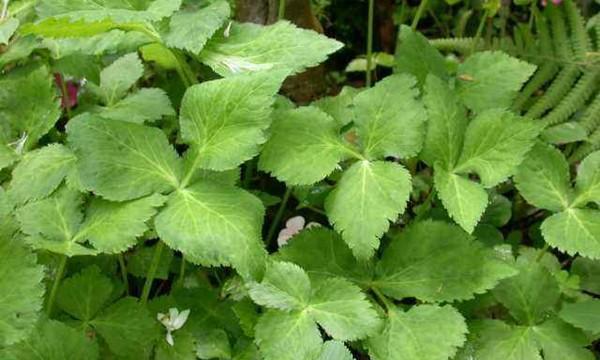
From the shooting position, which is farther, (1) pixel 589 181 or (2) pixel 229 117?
(1) pixel 589 181

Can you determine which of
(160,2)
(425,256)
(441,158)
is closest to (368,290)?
(425,256)

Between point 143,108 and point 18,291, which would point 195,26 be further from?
point 18,291

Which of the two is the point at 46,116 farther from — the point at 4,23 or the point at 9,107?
the point at 4,23

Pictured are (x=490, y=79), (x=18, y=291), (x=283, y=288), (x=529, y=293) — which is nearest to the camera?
(x=18, y=291)

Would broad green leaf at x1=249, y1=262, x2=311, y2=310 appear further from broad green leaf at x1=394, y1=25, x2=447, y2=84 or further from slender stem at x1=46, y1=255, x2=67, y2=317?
broad green leaf at x1=394, y1=25, x2=447, y2=84

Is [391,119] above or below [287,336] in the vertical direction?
above

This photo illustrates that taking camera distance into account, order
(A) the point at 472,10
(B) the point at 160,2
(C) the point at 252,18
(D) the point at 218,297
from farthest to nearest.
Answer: (A) the point at 472,10 < (C) the point at 252,18 < (D) the point at 218,297 < (B) the point at 160,2

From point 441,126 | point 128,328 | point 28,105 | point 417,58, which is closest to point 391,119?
point 441,126
